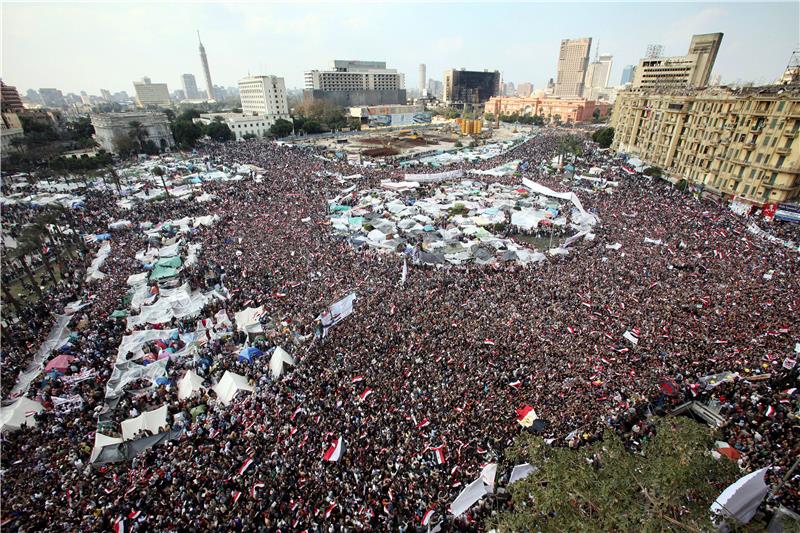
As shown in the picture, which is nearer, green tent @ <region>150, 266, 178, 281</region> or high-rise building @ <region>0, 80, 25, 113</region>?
green tent @ <region>150, 266, 178, 281</region>

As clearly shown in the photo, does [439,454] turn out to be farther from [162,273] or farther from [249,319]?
[162,273]

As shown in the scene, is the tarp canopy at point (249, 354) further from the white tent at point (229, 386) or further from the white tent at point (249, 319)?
the white tent at point (249, 319)

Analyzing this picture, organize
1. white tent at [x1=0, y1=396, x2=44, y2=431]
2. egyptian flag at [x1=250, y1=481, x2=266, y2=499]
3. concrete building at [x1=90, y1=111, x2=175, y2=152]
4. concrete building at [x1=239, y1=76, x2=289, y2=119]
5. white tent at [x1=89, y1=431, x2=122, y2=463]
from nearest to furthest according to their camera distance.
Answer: egyptian flag at [x1=250, y1=481, x2=266, y2=499], white tent at [x1=89, y1=431, x2=122, y2=463], white tent at [x1=0, y1=396, x2=44, y2=431], concrete building at [x1=90, y1=111, x2=175, y2=152], concrete building at [x1=239, y1=76, x2=289, y2=119]

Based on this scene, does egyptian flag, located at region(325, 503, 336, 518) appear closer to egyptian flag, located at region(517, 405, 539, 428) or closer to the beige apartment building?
egyptian flag, located at region(517, 405, 539, 428)

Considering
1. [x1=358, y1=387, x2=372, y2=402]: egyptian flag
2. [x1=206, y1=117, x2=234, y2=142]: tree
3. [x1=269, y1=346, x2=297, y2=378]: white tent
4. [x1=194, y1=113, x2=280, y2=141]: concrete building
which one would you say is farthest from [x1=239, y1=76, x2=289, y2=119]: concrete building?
[x1=358, y1=387, x2=372, y2=402]: egyptian flag

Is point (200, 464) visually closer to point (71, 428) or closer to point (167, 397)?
point (167, 397)

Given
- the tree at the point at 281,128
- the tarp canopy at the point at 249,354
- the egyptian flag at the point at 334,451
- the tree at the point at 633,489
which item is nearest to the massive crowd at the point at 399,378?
the egyptian flag at the point at 334,451
